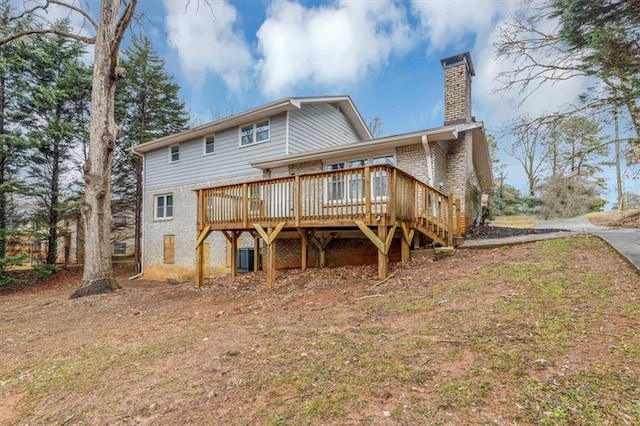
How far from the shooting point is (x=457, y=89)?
12.3 metres

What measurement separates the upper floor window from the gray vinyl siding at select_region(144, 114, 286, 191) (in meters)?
0.21

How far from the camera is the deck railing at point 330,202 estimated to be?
7.09 m

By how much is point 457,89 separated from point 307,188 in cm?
781

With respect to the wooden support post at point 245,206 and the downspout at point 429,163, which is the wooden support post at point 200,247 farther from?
the downspout at point 429,163

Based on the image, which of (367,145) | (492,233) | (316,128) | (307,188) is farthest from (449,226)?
(316,128)

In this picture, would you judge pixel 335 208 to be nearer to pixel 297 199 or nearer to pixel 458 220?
pixel 297 199

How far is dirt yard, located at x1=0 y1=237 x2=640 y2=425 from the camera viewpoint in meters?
2.55

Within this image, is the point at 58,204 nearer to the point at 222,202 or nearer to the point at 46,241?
the point at 46,241

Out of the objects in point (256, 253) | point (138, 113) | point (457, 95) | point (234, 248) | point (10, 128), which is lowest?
point (256, 253)

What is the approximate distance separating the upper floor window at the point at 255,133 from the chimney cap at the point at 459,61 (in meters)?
6.99

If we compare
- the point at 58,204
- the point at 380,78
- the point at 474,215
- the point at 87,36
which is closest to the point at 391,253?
the point at 474,215

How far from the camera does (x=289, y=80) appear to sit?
26.4m

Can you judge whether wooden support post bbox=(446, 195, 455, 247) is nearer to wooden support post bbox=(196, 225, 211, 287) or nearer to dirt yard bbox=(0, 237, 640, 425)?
dirt yard bbox=(0, 237, 640, 425)

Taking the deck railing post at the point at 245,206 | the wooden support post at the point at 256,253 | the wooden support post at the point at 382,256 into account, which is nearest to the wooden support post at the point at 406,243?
the wooden support post at the point at 382,256
